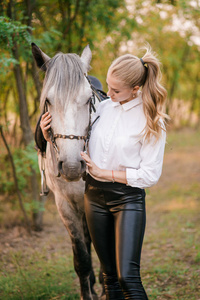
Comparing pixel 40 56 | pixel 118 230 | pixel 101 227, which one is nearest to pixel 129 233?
pixel 118 230

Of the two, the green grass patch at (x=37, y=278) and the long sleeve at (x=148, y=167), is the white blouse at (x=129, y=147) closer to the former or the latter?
A: the long sleeve at (x=148, y=167)

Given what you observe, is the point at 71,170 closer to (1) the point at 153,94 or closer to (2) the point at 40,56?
(1) the point at 153,94

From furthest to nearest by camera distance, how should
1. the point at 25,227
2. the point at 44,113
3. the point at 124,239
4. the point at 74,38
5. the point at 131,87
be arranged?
the point at 74,38 → the point at 25,227 → the point at 44,113 → the point at 131,87 → the point at 124,239

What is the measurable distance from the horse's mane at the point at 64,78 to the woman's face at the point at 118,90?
0.23 meters

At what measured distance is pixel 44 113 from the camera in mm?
2334

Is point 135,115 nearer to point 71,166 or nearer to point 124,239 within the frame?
point 71,166

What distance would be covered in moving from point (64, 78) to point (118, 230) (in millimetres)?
1042

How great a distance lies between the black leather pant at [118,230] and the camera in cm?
194

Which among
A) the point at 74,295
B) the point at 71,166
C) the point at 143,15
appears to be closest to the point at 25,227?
the point at 74,295

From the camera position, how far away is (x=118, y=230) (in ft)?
6.70

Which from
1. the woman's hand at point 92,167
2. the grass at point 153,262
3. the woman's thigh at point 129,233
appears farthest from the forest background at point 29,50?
the woman's thigh at point 129,233

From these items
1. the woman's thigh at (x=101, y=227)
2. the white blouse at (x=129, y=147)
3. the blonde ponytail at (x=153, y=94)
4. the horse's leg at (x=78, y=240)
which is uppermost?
the blonde ponytail at (x=153, y=94)

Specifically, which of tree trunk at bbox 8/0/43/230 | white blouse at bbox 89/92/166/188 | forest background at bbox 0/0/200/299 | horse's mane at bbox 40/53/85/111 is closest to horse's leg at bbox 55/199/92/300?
white blouse at bbox 89/92/166/188

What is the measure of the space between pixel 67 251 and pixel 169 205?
2.91 m
